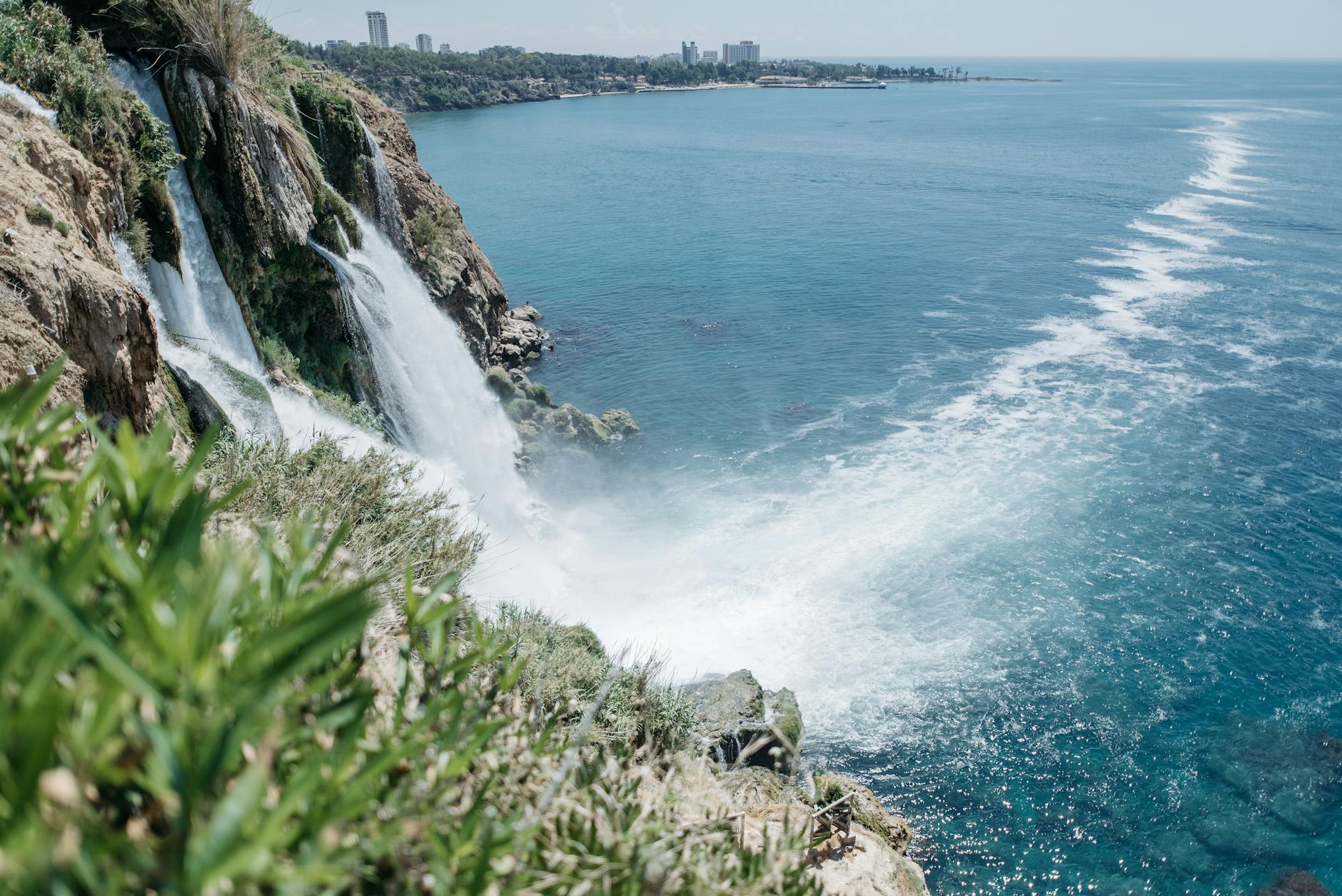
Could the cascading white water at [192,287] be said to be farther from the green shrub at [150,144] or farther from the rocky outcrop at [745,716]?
the rocky outcrop at [745,716]

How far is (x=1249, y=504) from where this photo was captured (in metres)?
21.5

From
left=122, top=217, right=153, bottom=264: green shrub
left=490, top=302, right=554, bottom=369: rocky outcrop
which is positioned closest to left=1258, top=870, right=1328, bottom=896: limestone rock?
left=122, top=217, right=153, bottom=264: green shrub

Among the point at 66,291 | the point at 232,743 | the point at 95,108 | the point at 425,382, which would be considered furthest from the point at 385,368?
the point at 232,743

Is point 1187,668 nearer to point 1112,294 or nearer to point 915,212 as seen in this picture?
point 1112,294

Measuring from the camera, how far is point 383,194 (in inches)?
863

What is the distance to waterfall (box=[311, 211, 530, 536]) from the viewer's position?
57.9 ft

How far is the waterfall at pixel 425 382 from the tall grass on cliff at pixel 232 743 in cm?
1279

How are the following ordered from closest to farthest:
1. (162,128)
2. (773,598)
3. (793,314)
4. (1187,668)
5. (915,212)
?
(162,128) → (1187,668) → (773,598) → (793,314) → (915,212)

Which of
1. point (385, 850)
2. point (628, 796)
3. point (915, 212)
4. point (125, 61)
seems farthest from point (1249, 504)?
point (915, 212)

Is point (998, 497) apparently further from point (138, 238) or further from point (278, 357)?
point (138, 238)

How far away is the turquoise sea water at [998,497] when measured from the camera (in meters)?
14.2

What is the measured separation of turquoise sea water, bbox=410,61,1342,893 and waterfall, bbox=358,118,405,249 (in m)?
8.03

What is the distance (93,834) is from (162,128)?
13.5 m

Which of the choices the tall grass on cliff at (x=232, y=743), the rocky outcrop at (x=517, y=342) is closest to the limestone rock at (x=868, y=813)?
the tall grass on cliff at (x=232, y=743)
